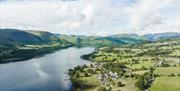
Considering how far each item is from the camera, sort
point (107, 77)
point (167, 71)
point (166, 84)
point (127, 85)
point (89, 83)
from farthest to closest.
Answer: point (167, 71) → point (107, 77) → point (89, 83) → point (127, 85) → point (166, 84)

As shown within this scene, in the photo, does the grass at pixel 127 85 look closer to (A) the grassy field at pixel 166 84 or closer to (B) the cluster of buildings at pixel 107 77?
(B) the cluster of buildings at pixel 107 77

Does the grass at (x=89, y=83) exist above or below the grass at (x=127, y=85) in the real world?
below

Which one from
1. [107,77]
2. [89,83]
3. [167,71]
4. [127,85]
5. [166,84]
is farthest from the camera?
[167,71]

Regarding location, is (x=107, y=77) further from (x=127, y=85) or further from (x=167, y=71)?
(x=167, y=71)

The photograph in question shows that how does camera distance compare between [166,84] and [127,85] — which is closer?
[166,84]

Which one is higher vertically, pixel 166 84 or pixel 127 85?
pixel 166 84

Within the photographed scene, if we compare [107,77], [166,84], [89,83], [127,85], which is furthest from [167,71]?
[89,83]

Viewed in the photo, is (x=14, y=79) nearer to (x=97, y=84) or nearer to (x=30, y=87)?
(x=30, y=87)

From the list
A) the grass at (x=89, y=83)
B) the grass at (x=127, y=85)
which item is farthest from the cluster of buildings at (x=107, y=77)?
the grass at (x=127, y=85)

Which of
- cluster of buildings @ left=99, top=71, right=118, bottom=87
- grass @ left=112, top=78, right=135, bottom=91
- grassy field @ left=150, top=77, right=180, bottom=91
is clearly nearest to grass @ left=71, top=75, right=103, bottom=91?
cluster of buildings @ left=99, top=71, right=118, bottom=87

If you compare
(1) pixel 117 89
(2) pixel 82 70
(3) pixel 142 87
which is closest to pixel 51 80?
(2) pixel 82 70
